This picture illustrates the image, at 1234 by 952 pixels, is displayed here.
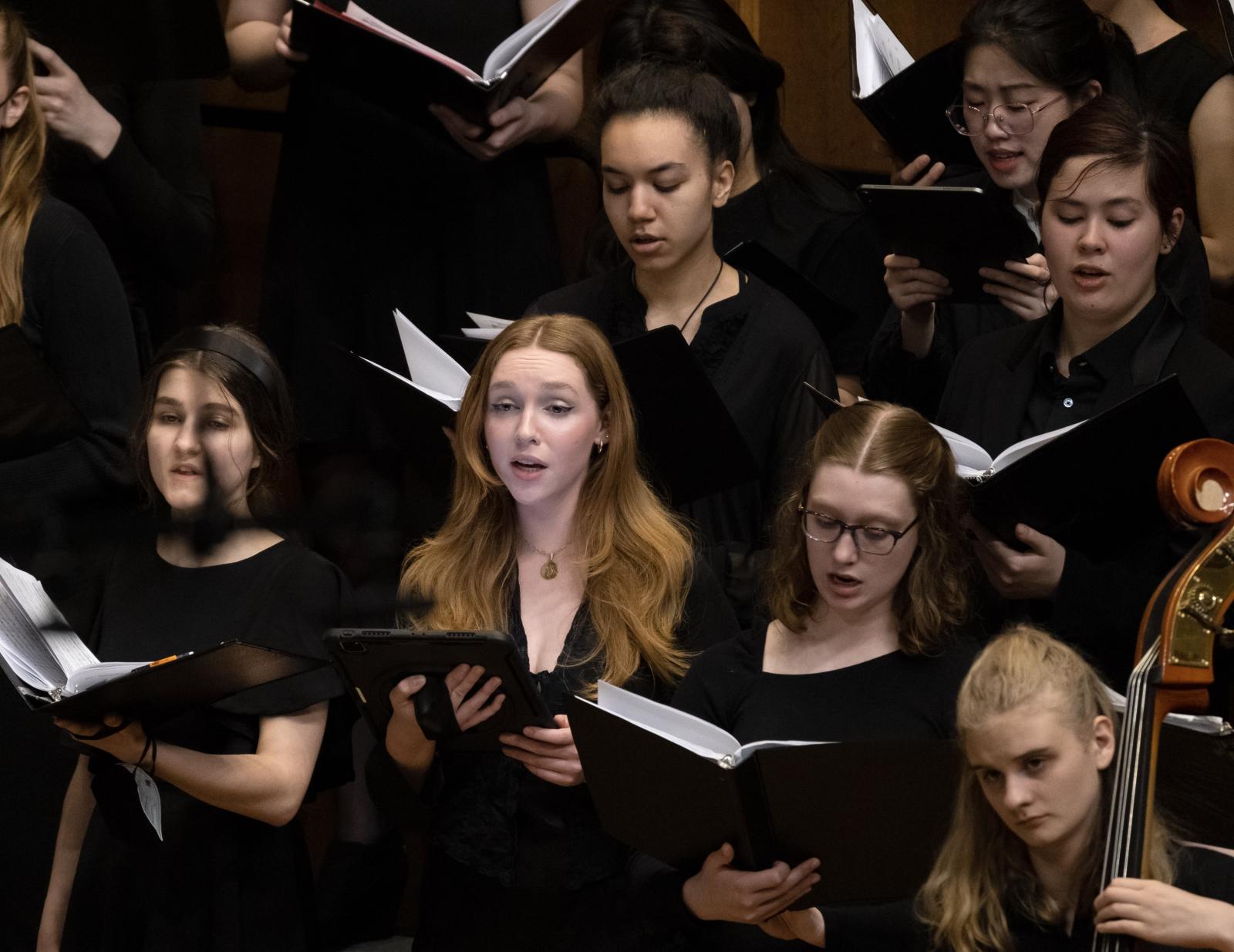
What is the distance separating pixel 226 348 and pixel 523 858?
2.54 feet

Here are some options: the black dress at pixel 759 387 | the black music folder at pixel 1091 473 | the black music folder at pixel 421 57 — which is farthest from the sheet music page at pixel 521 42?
the black music folder at pixel 1091 473

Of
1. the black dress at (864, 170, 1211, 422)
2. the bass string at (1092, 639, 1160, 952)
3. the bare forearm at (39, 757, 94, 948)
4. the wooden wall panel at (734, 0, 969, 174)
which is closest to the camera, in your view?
the bass string at (1092, 639, 1160, 952)

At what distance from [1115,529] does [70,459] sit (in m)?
1.14

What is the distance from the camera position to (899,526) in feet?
6.53

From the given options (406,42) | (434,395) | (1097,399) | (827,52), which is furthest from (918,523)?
(827,52)

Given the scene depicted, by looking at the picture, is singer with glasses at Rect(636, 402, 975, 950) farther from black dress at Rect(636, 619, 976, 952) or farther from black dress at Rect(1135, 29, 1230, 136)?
black dress at Rect(1135, 29, 1230, 136)

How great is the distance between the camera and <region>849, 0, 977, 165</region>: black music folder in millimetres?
2598

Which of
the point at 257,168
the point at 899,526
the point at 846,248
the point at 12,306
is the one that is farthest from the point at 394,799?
the point at 257,168

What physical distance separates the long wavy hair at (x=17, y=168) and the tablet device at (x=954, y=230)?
3.60 feet

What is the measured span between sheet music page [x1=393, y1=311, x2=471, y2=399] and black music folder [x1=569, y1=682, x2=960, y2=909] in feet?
2.25

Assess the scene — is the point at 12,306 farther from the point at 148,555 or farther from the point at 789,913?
the point at 789,913

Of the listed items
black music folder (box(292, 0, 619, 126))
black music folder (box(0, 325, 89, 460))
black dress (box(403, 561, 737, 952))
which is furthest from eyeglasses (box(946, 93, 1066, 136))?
black music folder (box(0, 325, 89, 460))

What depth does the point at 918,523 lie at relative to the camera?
2002mm

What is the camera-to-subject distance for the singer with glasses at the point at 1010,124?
2.48m
